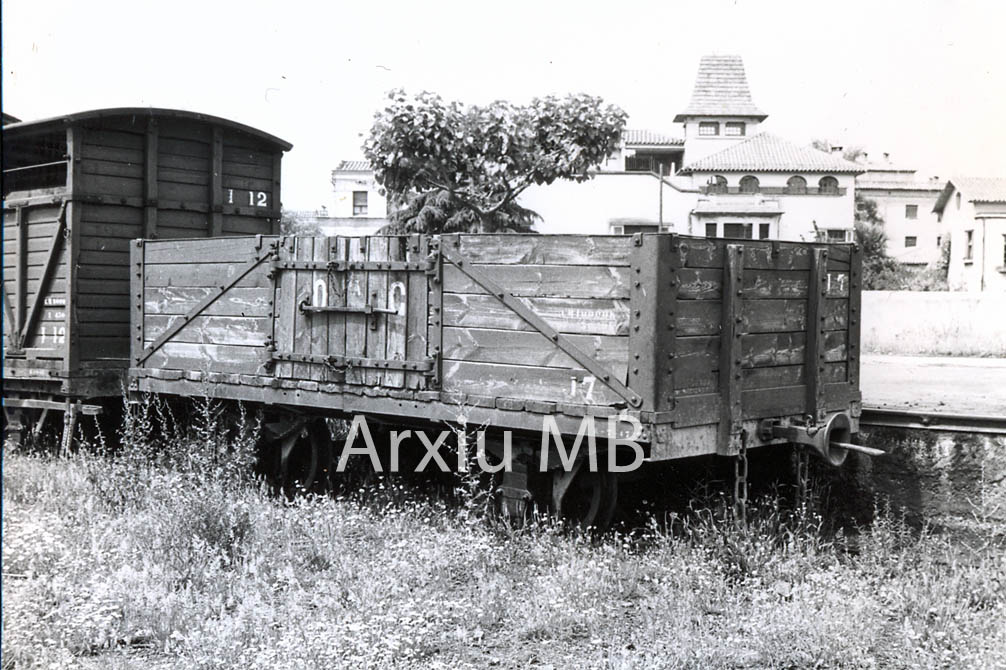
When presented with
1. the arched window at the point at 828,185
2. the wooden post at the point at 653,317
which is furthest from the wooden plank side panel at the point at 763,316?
the arched window at the point at 828,185

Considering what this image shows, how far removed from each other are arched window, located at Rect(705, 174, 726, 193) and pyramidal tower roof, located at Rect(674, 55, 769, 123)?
28.5ft

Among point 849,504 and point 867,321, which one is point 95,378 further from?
point 867,321

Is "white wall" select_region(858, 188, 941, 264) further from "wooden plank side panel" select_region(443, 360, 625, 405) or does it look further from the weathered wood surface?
"wooden plank side panel" select_region(443, 360, 625, 405)

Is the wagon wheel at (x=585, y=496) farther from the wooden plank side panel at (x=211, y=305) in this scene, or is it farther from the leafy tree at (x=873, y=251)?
the leafy tree at (x=873, y=251)

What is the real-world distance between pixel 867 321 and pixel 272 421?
13842mm

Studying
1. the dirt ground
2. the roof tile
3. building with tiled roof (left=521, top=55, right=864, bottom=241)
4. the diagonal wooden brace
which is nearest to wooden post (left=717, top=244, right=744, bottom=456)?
the dirt ground

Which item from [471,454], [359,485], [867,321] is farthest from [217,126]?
[867,321]

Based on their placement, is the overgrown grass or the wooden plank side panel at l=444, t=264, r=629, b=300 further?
the wooden plank side panel at l=444, t=264, r=629, b=300

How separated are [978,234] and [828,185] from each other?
Answer: 10215 mm

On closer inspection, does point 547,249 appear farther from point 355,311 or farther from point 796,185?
point 796,185

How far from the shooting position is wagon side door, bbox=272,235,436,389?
21.9 ft

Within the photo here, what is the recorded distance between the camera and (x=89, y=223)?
898 cm

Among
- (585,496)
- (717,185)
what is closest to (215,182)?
(585,496)

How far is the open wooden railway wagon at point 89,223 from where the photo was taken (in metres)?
8.91
